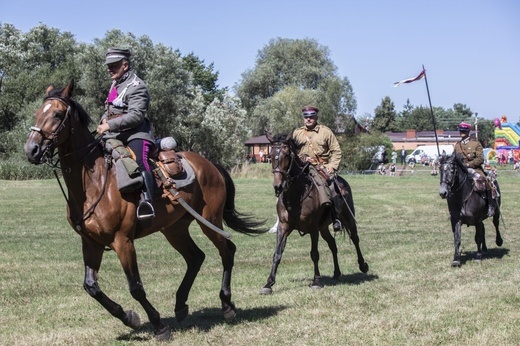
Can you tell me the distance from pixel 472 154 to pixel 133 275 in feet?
32.6

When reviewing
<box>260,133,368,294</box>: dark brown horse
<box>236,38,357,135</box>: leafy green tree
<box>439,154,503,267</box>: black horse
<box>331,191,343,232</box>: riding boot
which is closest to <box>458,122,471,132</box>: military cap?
<box>439,154,503,267</box>: black horse

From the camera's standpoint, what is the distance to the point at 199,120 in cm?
6406

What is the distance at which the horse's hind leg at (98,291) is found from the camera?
7.87m

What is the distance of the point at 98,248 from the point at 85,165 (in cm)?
102

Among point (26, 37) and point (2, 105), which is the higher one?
point (26, 37)

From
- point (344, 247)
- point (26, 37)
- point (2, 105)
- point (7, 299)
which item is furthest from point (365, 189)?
point (26, 37)

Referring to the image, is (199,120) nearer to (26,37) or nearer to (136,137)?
(26,37)

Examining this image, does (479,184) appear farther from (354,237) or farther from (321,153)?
(321,153)

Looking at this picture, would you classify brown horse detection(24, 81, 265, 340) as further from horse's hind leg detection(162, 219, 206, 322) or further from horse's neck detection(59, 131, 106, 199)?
horse's hind leg detection(162, 219, 206, 322)

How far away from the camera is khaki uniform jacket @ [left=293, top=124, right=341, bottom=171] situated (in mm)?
12312

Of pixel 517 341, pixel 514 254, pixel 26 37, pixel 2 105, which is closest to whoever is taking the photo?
pixel 517 341

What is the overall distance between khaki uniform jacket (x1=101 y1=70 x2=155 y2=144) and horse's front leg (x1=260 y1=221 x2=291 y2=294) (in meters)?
4.01

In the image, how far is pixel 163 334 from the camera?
7957 mm

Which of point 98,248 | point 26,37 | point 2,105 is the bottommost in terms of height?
point 98,248
